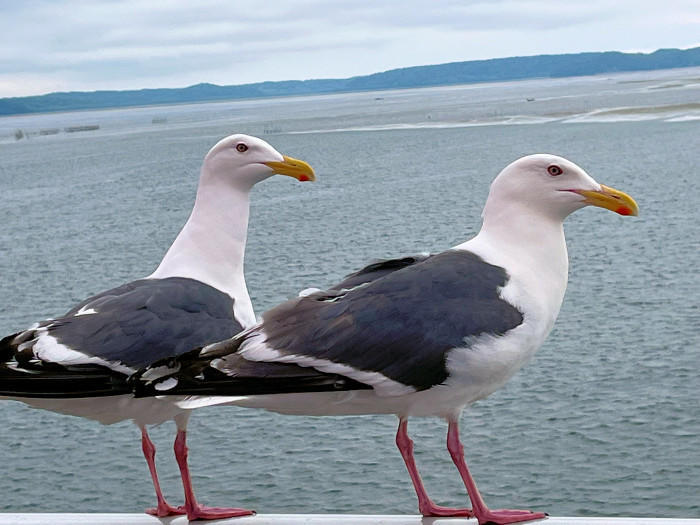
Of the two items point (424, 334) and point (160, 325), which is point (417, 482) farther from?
point (160, 325)

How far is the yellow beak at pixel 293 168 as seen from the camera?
17.2ft

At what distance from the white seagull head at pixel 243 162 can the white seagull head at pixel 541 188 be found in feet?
4.56

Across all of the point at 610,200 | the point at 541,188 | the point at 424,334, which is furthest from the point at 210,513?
the point at 610,200

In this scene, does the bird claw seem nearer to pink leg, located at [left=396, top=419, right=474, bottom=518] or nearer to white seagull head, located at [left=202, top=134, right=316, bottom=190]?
pink leg, located at [left=396, top=419, right=474, bottom=518]

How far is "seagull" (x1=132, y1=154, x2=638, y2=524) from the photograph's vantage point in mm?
3758

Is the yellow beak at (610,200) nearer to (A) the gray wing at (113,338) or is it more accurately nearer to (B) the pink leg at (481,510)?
(B) the pink leg at (481,510)

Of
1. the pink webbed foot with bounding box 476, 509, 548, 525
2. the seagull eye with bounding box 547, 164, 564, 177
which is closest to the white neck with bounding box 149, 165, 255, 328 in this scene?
the pink webbed foot with bounding box 476, 509, 548, 525

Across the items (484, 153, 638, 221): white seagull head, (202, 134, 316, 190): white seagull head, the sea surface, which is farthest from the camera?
the sea surface

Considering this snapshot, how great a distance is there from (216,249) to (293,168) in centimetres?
61

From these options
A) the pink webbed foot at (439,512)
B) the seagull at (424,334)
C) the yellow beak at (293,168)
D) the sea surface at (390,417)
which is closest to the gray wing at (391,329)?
the seagull at (424,334)

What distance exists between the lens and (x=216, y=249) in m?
5.04

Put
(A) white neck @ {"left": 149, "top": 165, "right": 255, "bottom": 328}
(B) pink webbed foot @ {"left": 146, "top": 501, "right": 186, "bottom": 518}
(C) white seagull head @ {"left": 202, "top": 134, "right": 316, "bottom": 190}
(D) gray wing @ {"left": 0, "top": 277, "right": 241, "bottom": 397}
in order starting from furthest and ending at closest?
(C) white seagull head @ {"left": 202, "top": 134, "right": 316, "bottom": 190}
(A) white neck @ {"left": 149, "top": 165, "right": 255, "bottom": 328}
(B) pink webbed foot @ {"left": 146, "top": 501, "right": 186, "bottom": 518}
(D) gray wing @ {"left": 0, "top": 277, "right": 241, "bottom": 397}

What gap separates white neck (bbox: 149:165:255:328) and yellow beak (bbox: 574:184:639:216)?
168 cm

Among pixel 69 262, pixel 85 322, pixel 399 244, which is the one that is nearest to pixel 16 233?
pixel 69 262
